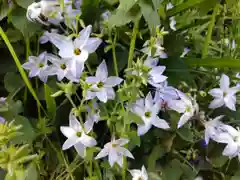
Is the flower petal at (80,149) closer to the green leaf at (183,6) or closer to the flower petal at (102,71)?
the flower petal at (102,71)

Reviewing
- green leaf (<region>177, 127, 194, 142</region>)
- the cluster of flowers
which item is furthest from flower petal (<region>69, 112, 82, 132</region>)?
green leaf (<region>177, 127, 194, 142</region>)

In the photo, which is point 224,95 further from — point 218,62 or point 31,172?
point 31,172

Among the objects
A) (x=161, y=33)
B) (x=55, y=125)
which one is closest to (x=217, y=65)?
(x=161, y=33)

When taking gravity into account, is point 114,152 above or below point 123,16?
below

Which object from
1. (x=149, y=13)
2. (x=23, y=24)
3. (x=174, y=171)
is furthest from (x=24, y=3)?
(x=174, y=171)

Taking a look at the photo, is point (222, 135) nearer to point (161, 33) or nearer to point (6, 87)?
point (161, 33)
